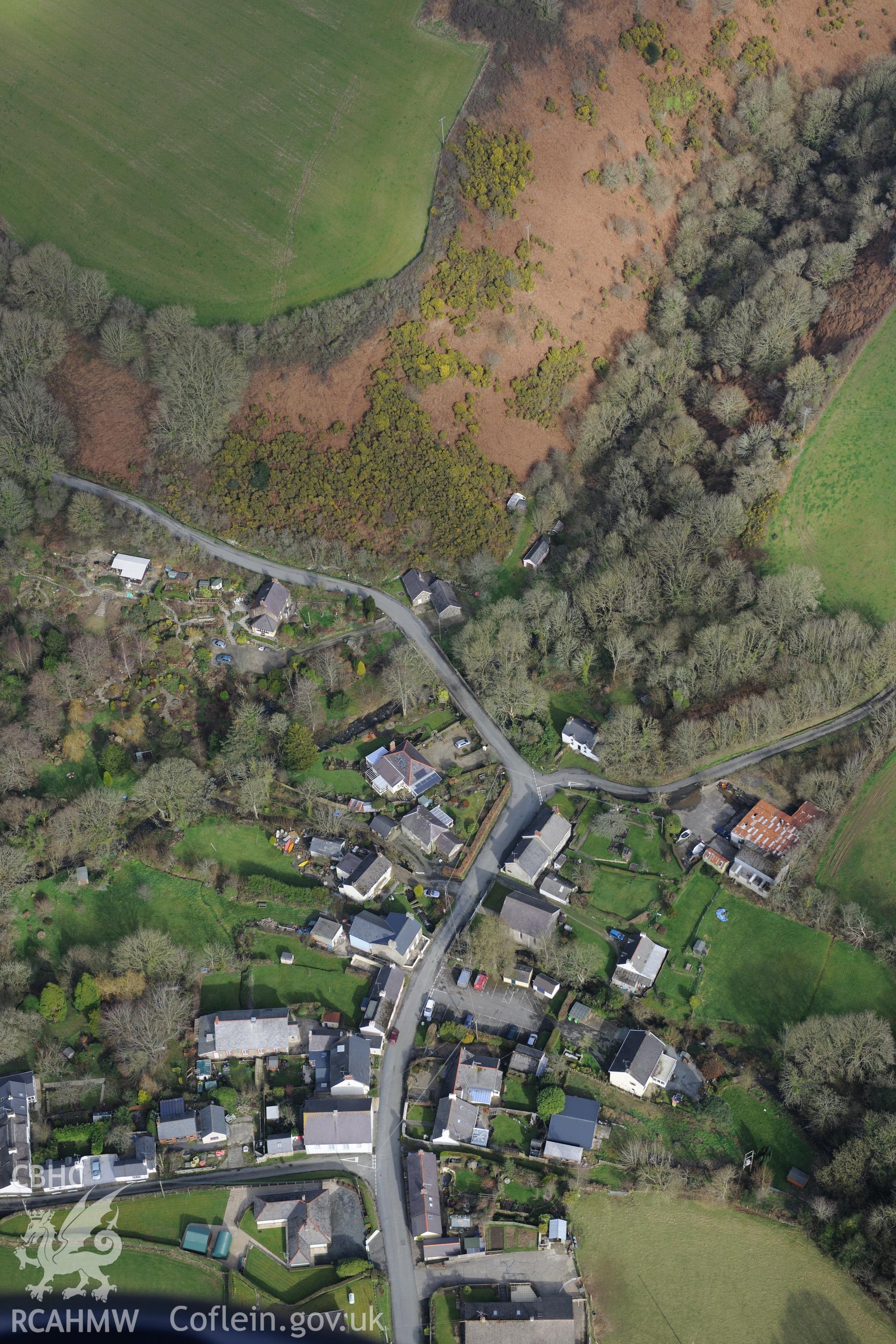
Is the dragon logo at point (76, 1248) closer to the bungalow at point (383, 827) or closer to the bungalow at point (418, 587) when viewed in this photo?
the bungalow at point (383, 827)

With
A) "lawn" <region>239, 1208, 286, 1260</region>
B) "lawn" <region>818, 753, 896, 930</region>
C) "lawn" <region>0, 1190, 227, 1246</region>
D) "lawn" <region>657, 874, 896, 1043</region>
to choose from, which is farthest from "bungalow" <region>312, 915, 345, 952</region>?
"lawn" <region>818, 753, 896, 930</region>

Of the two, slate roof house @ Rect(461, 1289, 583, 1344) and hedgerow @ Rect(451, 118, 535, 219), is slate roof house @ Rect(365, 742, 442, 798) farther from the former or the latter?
hedgerow @ Rect(451, 118, 535, 219)

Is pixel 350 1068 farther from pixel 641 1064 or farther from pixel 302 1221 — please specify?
pixel 641 1064

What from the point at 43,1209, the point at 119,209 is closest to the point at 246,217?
the point at 119,209

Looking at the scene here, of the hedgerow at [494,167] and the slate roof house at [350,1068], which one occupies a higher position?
the hedgerow at [494,167]

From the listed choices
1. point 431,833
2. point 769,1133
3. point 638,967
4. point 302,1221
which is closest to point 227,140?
point 431,833

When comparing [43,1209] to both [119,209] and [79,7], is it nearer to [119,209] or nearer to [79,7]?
[119,209]

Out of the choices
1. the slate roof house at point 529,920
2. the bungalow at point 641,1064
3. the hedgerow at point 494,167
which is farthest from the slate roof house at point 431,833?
the hedgerow at point 494,167
